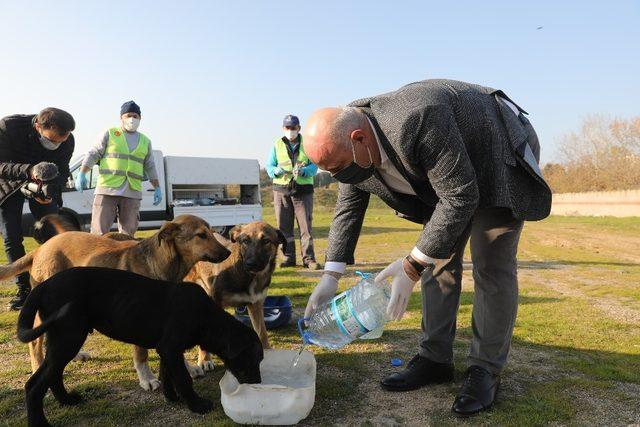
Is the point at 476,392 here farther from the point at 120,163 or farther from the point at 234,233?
the point at 120,163

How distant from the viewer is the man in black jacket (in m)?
5.38

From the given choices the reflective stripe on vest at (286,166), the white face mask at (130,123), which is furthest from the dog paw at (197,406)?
the reflective stripe on vest at (286,166)

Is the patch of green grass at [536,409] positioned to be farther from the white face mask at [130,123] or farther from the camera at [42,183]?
the white face mask at [130,123]

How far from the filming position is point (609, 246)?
46.5 ft

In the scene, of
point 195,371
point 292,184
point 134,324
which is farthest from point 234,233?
point 292,184

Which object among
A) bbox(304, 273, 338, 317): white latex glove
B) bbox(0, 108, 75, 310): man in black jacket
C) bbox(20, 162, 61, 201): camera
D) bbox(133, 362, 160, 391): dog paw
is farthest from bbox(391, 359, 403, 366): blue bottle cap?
bbox(0, 108, 75, 310): man in black jacket

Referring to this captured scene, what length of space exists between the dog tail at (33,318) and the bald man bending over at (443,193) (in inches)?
63.5

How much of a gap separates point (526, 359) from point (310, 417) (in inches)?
87.7

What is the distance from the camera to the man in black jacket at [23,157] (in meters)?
5.38

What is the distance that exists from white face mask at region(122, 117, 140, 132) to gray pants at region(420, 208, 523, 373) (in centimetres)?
552

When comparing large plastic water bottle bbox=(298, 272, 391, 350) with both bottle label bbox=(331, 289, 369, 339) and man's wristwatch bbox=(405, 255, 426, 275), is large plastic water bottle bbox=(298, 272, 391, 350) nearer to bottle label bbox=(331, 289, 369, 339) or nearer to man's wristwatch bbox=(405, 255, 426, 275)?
bottle label bbox=(331, 289, 369, 339)

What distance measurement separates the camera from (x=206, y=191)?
1884cm

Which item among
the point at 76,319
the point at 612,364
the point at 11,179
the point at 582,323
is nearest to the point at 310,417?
the point at 76,319

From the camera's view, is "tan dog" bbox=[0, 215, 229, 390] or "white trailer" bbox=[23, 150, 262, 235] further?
"white trailer" bbox=[23, 150, 262, 235]
